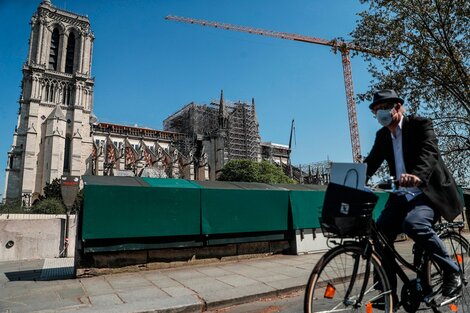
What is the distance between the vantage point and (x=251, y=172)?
201 feet

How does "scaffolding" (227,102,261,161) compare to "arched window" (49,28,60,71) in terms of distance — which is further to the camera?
"scaffolding" (227,102,261,161)

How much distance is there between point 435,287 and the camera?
286 cm

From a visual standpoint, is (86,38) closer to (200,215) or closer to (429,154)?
(200,215)

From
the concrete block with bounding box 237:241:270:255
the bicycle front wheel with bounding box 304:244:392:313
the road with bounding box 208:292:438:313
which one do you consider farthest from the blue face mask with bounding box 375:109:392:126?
the concrete block with bounding box 237:241:270:255

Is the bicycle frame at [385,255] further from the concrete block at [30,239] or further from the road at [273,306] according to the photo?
the concrete block at [30,239]

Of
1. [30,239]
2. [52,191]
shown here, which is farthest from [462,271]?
[52,191]

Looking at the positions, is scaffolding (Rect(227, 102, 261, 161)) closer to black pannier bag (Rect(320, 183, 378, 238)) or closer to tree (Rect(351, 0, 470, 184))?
tree (Rect(351, 0, 470, 184))

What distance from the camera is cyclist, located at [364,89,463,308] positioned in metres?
2.69

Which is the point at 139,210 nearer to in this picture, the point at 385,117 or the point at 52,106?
the point at 385,117

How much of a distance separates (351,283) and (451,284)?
90 centimetres

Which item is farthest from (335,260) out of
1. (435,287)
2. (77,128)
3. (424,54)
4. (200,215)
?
(77,128)

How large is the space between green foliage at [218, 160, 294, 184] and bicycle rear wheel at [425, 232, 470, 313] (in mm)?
56368

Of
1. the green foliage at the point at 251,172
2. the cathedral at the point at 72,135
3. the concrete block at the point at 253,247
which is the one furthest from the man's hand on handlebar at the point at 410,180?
the green foliage at the point at 251,172

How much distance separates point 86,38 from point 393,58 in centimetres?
7358
